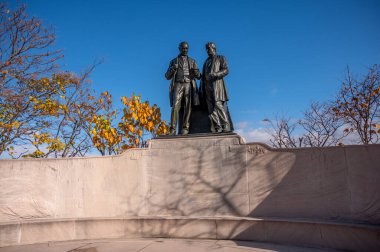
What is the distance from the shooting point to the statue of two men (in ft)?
24.4

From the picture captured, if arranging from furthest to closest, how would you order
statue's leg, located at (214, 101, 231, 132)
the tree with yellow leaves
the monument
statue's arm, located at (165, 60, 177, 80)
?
the tree with yellow leaves
statue's arm, located at (165, 60, 177, 80)
statue's leg, located at (214, 101, 231, 132)
the monument

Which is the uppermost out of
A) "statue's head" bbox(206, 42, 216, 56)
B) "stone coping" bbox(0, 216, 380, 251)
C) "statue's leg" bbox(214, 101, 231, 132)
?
"statue's head" bbox(206, 42, 216, 56)

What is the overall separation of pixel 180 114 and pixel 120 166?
2.37 m

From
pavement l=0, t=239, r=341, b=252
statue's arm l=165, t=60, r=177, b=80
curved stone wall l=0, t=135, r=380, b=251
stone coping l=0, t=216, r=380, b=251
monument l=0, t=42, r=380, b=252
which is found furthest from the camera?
statue's arm l=165, t=60, r=177, b=80

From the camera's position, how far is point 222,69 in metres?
7.67

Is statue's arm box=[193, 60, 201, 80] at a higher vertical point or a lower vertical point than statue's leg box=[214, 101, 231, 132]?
higher

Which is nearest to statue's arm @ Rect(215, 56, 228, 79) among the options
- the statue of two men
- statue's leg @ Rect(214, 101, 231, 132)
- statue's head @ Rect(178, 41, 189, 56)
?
the statue of two men

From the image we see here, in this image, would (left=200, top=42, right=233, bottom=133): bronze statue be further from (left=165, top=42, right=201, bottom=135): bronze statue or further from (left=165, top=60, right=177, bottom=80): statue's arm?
(left=165, top=60, right=177, bottom=80): statue's arm

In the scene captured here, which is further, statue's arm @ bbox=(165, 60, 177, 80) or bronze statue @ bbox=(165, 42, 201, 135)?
statue's arm @ bbox=(165, 60, 177, 80)

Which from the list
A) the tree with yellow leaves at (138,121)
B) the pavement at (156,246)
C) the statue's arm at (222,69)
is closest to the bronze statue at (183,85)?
the statue's arm at (222,69)

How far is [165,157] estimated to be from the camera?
23.3 ft

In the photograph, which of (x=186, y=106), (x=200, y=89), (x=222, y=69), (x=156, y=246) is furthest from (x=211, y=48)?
(x=156, y=246)

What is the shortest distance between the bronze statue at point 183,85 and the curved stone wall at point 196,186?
0.87 meters

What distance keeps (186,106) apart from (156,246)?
12.8 ft
